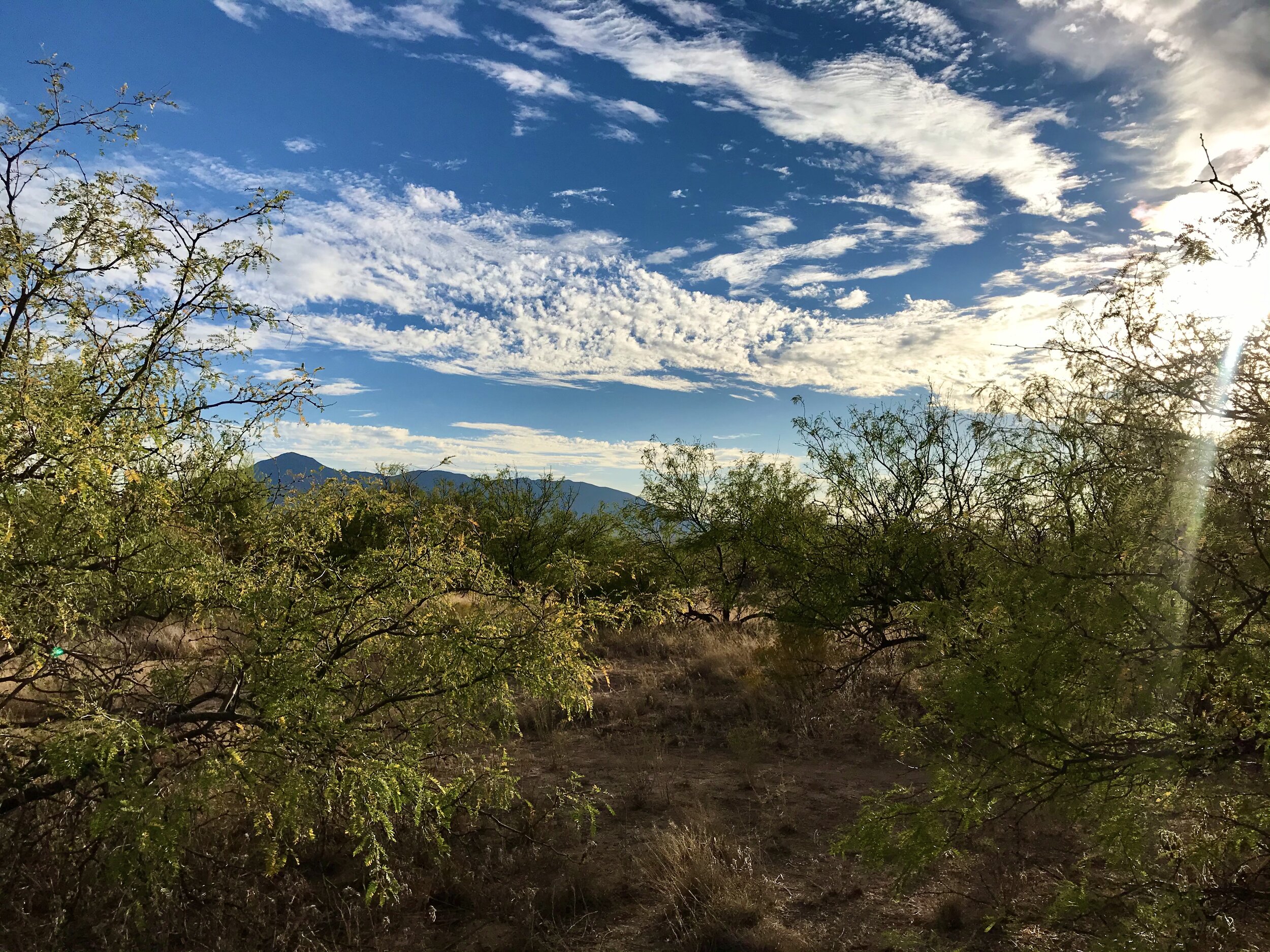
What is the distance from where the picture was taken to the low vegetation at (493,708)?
3.28 m

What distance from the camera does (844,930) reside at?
4.92 metres

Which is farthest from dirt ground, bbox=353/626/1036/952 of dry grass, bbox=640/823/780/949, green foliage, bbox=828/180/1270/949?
green foliage, bbox=828/180/1270/949

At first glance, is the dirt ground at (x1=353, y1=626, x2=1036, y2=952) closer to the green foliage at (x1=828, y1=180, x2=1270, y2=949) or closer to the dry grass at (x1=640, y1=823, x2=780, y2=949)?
the dry grass at (x1=640, y1=823, x2=780, y2=949)

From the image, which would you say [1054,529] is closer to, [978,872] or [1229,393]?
[1229,393]

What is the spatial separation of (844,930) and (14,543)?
5.61 m

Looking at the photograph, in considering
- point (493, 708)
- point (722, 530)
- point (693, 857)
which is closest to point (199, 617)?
point (493, 708)

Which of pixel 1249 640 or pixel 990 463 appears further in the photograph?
pixel 990 463

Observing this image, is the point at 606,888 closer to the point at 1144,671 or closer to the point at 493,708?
the point at 493,708

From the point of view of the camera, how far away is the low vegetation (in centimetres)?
328

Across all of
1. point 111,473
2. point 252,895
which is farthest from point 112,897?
point 111,473

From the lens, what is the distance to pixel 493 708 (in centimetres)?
548

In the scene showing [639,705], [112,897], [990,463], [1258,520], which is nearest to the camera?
[1258,520]

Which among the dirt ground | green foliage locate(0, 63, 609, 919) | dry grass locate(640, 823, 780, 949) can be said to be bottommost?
the dirt ground

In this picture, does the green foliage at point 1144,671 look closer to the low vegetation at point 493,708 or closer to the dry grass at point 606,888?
the low vegetation at point 493,708
